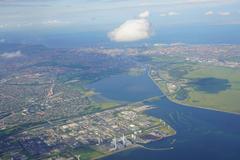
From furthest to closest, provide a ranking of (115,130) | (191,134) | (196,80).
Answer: (196,80)
(115,130)
(191,134)

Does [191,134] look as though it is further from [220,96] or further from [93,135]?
[220,96]

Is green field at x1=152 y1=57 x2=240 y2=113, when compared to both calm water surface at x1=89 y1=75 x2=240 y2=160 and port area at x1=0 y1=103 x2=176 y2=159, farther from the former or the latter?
port area at x1=0 y1=103 x2=176 y2=159

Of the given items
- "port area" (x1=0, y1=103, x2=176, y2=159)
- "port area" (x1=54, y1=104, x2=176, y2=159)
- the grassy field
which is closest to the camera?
"port area" (x1=0, y1=103, x2=176, y2=159)

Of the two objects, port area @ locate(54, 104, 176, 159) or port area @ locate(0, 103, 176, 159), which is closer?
port area @ locate(0, 103, 176, 159)

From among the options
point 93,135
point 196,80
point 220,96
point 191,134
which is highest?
point 196,80

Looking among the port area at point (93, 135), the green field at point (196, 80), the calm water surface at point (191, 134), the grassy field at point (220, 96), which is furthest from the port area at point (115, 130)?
the green field at point (196, 80)

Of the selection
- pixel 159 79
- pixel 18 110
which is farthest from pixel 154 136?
pixel 159 79

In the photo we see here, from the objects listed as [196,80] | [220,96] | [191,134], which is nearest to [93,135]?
[191,134]

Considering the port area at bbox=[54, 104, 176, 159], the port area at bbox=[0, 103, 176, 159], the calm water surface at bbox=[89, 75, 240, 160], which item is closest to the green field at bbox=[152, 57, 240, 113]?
the calm water surface at bbox=[89, 75, 240, 160]

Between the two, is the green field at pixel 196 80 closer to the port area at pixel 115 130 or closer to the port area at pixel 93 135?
the port area at pixel 115 130
